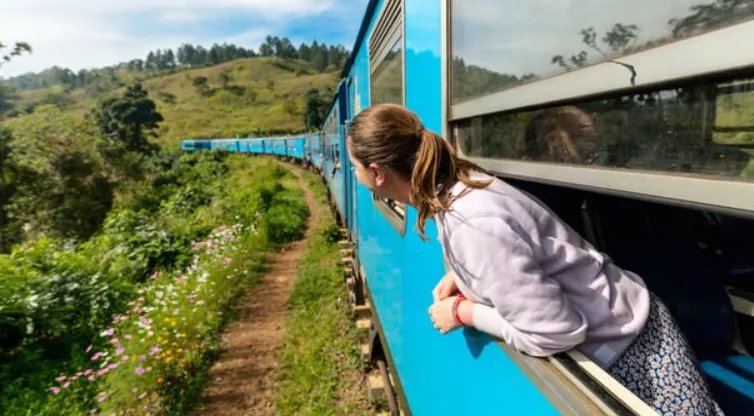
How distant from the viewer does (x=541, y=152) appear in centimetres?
108

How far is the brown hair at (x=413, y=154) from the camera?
128 cm

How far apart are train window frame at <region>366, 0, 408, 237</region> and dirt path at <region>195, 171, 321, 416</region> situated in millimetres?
2497

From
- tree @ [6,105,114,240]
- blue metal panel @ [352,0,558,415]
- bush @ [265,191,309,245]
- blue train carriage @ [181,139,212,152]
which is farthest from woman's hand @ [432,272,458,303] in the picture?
blue train carriage @ [181,139,212,152]

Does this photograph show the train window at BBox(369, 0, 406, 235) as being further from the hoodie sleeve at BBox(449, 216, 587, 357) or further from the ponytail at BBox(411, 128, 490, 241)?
the hoodie sleeve at BBox(449, 216, 587, 357)

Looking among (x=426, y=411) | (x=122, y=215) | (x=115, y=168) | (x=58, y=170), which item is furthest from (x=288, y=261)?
(x=115, y=168)

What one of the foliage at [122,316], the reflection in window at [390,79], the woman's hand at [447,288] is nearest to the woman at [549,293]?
the woman's hand at [447,288]

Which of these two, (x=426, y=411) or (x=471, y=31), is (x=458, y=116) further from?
(x=426, y=411)

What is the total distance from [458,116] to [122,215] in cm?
1097

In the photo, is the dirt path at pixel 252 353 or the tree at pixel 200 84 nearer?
the dirt path at pixel 252 353

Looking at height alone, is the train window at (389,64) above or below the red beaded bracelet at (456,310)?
above

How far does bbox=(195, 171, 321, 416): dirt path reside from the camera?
14.9 feet

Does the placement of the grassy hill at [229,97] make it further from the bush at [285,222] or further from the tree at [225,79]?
the bush at [285,222]

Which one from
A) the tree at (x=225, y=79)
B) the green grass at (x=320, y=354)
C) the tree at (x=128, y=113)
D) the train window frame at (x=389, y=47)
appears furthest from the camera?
the tree at (x=225, y=79)

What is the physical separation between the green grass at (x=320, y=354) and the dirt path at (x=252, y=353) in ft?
0.52
